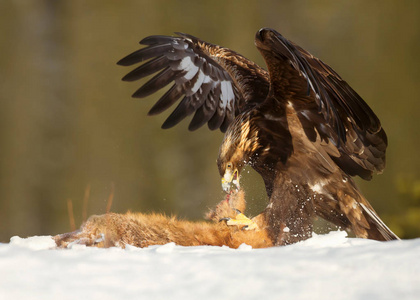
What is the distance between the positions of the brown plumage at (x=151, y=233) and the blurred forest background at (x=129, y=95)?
2351 millimetres

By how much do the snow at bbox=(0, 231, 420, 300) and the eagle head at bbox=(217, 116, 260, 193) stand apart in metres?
1.08

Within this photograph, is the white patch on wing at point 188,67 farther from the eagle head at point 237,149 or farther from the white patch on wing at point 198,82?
the eagle head at point 237,149

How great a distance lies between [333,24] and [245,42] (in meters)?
0.78

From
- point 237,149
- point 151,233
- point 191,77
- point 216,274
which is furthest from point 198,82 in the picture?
point 216,274

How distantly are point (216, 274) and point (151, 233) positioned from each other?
61 cm

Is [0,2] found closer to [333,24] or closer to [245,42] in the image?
[245,42]

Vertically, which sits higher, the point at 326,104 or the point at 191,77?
the point at 191,77

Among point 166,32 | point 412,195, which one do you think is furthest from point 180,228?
point 166,32

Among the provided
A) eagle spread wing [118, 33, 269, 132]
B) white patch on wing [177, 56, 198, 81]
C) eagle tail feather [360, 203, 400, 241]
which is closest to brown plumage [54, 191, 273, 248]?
eagle tail feather [360, 203, 400, 241]

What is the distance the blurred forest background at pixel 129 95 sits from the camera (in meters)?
4.16

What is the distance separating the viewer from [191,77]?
2707 millimetres

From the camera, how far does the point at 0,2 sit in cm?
486

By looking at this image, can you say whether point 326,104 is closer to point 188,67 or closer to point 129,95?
point 188,67

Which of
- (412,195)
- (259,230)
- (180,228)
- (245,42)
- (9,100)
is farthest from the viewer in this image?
(9,100)
